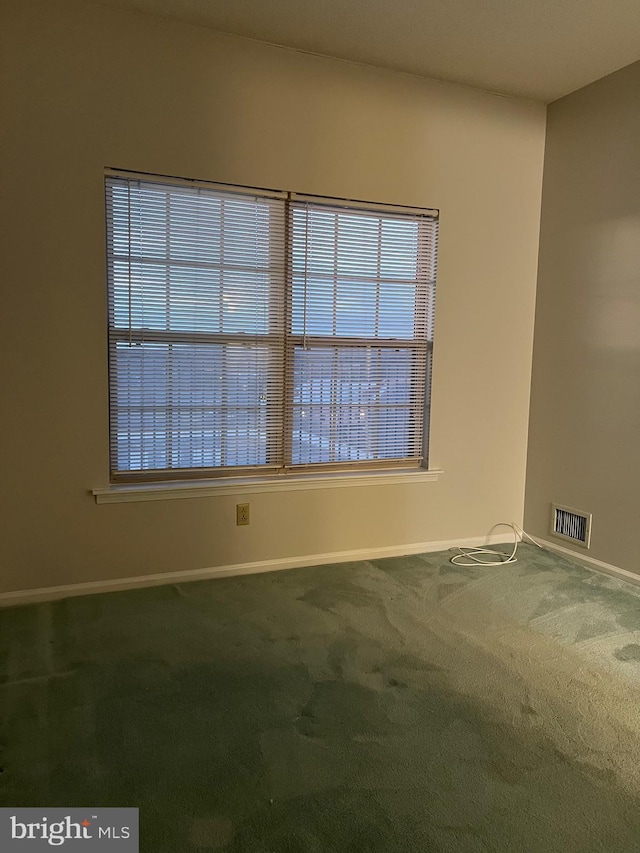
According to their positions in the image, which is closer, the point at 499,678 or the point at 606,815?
the point at 606,815

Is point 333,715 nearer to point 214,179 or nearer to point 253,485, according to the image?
point 253,485

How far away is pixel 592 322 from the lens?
352 cm

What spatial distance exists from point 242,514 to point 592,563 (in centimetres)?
199

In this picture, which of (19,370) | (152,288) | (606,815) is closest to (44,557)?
(19,370)

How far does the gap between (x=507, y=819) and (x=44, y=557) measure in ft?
7.33

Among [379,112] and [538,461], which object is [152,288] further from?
[538,461]

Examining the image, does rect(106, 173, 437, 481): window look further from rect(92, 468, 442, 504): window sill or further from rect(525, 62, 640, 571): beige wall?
rect(525, 62, 640, 571): beige wall

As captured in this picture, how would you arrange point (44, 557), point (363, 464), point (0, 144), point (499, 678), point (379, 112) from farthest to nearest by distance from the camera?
point (363, 464)
point (379, 112)
point (44, 557)
point (0, 144)
point (499, 678)

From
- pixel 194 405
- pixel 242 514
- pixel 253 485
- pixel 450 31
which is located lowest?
pixel 242 514

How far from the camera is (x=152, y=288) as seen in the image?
119 inches
